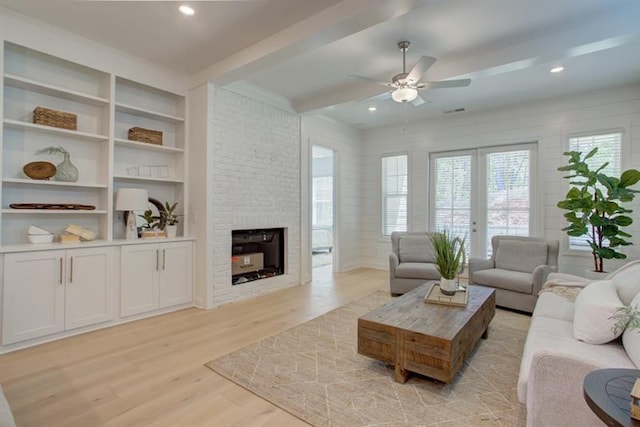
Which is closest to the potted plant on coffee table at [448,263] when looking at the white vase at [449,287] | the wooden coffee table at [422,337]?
the white vase at [449,287]

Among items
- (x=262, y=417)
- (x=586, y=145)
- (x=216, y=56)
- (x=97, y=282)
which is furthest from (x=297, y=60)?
(x=586, y=145)

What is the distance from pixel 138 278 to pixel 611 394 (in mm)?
3946

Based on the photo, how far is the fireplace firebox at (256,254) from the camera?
4555mm

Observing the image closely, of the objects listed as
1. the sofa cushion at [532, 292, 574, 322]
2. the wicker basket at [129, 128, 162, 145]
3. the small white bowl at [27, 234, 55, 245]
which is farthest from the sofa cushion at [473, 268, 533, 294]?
the small white bowl at [27, 234, 55, 245]

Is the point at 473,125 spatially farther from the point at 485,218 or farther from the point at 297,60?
the point at 297,60

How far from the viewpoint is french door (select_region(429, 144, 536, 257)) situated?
17.2 feet

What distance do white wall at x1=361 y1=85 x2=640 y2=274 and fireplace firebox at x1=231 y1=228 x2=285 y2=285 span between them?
2470 millimetres

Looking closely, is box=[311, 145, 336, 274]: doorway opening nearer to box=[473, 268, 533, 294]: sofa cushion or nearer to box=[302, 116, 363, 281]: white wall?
box=[302, 116, 363, 281]: white wall

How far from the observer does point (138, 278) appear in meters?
3.61

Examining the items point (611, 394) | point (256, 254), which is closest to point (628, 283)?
point (611, 394)

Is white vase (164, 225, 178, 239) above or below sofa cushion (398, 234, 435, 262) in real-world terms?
above

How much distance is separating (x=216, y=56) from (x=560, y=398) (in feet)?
13.6

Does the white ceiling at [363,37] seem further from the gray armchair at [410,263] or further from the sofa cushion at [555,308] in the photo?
the sofa cushion at [555,308]

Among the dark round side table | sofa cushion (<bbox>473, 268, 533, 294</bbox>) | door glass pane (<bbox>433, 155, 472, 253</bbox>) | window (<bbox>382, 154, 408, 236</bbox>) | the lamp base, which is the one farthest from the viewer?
window (<bbox>382, 154, 408, 236</bbox>)
